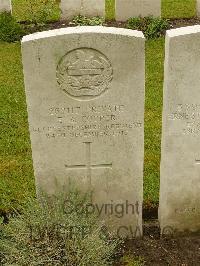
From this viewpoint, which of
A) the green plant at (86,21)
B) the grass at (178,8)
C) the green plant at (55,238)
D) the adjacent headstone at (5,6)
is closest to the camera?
the green plant at (55,238)

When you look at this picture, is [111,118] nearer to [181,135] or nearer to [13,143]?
[181,135]

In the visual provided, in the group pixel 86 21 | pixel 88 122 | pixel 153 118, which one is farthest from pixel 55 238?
pixel 86 21

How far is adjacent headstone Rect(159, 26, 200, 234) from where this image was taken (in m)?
3.97

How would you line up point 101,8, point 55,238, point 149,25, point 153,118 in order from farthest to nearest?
point 101,8 < point 149,25 < point 153,118 < point 55,238

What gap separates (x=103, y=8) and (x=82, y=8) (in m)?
0.45

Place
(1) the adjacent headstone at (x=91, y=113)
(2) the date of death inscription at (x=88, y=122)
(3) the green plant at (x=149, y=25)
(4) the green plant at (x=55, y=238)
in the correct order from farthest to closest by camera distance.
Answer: (3) the green plant at (x=149, y=25), (2) the date of death inscription at (x=88, y=122), (4) the green plant at (x=55, y=238), (1) the adjacent headstone at (x=91, y=113)

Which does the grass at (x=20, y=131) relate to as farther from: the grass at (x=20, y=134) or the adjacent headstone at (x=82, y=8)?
the adjacent headstone at (x=82, y=8)

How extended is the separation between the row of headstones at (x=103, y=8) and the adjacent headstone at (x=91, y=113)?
20.8 ft

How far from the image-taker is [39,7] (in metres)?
10.7

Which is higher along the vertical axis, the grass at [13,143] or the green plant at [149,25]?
the green plant at [149,25]

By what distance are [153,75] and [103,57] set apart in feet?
13.6

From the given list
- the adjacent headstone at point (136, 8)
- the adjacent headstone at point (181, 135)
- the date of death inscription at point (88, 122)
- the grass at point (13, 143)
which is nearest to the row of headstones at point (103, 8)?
the adjacent headstone at point (136, 8)

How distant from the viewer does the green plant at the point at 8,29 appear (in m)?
9.73

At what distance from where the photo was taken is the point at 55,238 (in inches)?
165
